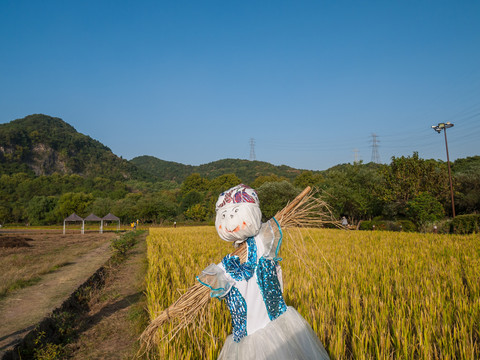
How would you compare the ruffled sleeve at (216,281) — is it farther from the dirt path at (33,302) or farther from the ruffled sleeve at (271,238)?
the dirt path at (33,302)

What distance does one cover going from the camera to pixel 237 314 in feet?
6.24

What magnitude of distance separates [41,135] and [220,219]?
459 feet

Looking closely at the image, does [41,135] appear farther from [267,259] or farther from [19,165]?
[267,259]

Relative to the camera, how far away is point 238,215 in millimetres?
2010

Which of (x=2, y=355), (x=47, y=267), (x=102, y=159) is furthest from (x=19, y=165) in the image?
(x=2, y=355)

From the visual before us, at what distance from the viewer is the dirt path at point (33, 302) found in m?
3.79

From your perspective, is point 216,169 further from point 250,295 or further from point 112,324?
point 250,295

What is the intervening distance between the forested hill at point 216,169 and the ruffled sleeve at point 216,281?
85275 millimetres

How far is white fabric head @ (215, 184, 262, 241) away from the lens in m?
2.00

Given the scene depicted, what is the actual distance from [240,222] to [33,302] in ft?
17.1

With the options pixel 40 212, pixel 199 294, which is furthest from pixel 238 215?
pixel 40 212

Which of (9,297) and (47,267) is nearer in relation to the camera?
(9,297)

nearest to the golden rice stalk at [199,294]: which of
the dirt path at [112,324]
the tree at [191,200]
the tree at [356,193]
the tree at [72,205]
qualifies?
the dirt path at [112,324]

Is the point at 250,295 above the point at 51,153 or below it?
below
